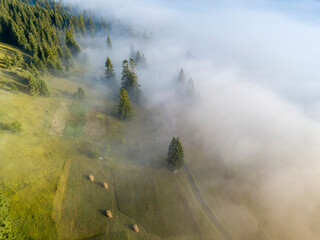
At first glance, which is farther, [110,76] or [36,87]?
[110,76]

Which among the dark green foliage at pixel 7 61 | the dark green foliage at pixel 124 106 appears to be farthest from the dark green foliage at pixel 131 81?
the dark green foliage at pixel 7 61

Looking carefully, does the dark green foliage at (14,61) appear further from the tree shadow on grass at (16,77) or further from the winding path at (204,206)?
the winding path at (204,206)

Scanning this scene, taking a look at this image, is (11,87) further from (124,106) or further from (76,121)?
(124,106)

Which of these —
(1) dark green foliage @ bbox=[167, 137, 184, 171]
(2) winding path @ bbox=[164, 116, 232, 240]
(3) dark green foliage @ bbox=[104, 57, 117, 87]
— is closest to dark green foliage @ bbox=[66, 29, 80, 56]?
(3) dark green foliage @ bbox=[104, 57, 117, 87]

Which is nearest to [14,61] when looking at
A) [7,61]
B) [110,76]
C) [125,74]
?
[7,61]

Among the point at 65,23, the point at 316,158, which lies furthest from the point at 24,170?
the point at 65,23

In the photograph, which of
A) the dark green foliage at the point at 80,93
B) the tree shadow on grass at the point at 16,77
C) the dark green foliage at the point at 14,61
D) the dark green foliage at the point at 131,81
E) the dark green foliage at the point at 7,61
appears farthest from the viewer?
the dark green foliage at the point at 131,81

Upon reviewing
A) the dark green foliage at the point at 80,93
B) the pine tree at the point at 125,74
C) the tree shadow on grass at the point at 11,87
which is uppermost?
the pine tree at the point at 125,74

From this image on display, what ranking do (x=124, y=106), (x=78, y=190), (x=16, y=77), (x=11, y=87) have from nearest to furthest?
(x=78, y=190) < (x=11, y=87) < (x=16, y=77) < (x=124, y=106)

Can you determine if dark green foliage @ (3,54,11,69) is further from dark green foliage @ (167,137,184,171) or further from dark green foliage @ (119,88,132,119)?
dark green foliage @ (167,137,184,171)
